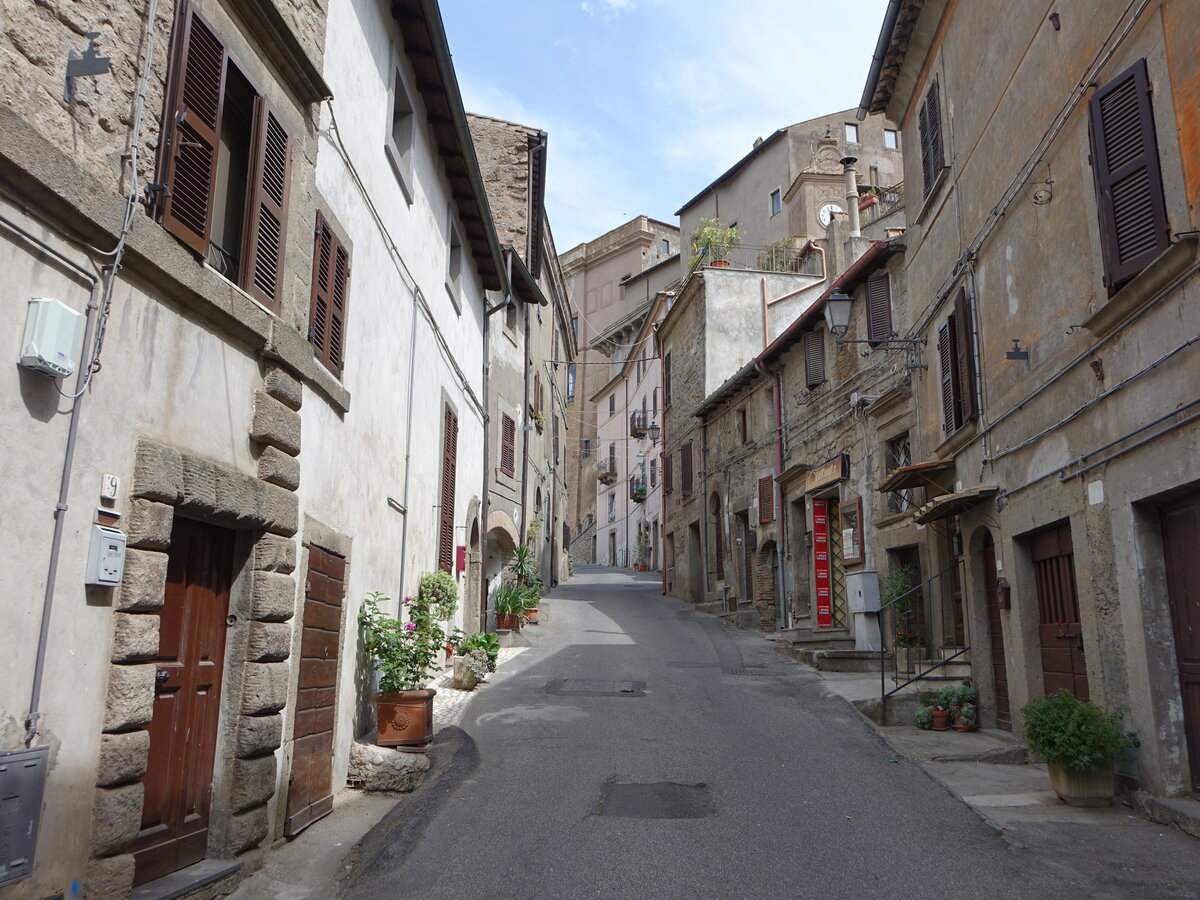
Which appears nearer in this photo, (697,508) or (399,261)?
(399,261)

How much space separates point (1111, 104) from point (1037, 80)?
1.65 m

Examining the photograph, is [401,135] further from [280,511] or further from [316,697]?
[316,697]

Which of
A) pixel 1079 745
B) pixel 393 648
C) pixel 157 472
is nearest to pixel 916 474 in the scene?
pixel 1079 745

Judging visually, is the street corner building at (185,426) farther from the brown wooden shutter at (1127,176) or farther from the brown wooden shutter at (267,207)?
the brown wooden shutter at (1127,176)

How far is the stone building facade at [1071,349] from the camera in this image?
21.0ft

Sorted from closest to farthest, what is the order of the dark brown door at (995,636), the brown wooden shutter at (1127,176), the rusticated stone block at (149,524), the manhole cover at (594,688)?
the rusticated stone block at (149,524), the brown wooden shutter at (1127,176), the dark brown door at (995,636), the manhole cover at (594,688)

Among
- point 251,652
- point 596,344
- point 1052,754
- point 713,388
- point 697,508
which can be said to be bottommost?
point 1052,754

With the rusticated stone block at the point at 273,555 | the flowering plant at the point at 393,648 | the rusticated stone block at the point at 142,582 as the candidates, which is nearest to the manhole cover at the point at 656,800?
the flowering plant at the point at 393,648

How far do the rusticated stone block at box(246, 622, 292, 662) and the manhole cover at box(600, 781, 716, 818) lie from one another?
8.66 ft

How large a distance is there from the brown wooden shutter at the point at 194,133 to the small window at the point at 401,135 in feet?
12.9

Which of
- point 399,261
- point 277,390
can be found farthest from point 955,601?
point 277,390

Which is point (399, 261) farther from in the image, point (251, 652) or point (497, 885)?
point (497, 885)

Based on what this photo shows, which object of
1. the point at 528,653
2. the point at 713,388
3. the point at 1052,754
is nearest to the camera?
the point at 1052,754

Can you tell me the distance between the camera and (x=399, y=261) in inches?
380
